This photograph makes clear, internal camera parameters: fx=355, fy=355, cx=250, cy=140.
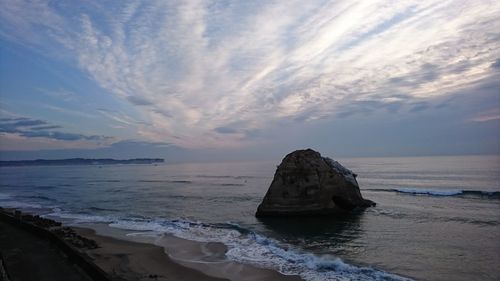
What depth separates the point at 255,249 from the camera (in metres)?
20.9

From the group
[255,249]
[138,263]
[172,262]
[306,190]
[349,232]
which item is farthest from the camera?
[306,190]

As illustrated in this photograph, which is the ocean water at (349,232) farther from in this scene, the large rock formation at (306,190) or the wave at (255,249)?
the large rock formation at (306,190)

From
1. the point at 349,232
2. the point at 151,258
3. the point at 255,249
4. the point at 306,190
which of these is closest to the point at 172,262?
the point at 151,258

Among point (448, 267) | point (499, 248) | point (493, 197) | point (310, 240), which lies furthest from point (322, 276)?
point (493, 197)

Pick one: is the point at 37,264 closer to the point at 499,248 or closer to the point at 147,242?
the point at 147,242

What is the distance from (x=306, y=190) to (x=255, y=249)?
1300 centimetres

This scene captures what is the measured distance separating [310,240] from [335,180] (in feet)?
39.0

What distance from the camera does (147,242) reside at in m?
23.2

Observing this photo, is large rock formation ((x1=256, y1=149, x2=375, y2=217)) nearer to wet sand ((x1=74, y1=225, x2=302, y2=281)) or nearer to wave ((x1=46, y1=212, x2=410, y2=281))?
wave ((x1=46, y1=212, x2=410, y2=281))

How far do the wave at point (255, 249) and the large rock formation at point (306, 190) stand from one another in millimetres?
5322

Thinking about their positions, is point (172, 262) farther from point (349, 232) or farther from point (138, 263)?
point (349, 232)

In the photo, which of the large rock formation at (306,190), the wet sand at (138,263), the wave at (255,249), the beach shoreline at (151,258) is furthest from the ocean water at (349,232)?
the wet sand at (138,263)

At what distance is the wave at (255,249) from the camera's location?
16.0m

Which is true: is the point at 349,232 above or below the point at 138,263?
above
